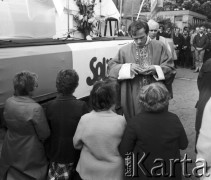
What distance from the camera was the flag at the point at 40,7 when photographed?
4473 millimetres

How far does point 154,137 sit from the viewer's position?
2.05 metres

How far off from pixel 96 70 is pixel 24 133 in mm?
2178

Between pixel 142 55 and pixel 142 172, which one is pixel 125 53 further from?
pixel 142 172

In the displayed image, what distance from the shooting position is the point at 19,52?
3164 mm

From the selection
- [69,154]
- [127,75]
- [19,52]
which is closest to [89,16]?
[19,52]

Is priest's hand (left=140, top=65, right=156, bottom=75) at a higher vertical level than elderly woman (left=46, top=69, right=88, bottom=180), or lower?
higher

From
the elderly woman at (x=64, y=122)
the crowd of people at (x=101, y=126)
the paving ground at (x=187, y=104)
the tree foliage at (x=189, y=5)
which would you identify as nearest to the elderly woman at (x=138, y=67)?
the crowd of people at (x=101, y=126)

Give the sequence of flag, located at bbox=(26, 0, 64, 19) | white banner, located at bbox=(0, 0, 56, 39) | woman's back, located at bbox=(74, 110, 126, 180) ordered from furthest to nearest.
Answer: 1. flag, located at bbox=(26, 0, 64, 19)
2. white banner, located at bbox=(0, 0, 56, 39)
3. woman's back, located at bbox=(74, 110, 126, 180)

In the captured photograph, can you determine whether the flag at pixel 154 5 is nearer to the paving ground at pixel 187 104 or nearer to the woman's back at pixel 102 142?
the paving ground at pixel 187 104

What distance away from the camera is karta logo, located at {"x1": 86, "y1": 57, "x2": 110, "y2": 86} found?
4.34 meters

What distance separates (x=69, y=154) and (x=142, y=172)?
2.29 ft

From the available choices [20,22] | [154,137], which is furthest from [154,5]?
[154,137]

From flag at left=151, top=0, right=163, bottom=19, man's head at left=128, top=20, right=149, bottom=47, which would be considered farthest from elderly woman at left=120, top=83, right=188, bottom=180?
flag at left=151, top=0, right=163, bottom=19

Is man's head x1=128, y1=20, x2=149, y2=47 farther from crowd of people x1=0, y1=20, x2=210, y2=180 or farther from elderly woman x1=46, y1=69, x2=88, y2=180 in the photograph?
elderly woman x1=46, y1=69, x2=88, y2=180
